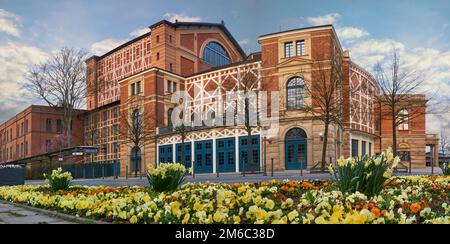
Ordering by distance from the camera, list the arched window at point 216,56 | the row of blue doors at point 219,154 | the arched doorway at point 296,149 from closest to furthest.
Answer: the arched doorway at point 296,149 → the row of blue doors at point 219,154 → the arched window at point 216,56

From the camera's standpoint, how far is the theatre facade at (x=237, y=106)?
32.3m

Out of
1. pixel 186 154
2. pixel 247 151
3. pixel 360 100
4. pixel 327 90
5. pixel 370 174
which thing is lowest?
pixel 186 154

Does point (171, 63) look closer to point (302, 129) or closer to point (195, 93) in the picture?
point (195, 93)

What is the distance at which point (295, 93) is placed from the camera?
34375 mm

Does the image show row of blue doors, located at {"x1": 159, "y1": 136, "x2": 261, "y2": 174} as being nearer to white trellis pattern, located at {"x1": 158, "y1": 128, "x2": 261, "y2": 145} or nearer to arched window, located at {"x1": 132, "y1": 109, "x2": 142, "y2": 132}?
white trellis pattern, located at {"x1": 158, "y1": 128, "x2": 261, "y2": 145}

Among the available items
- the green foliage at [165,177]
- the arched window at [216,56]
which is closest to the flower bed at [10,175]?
the green foliage at [165,177]

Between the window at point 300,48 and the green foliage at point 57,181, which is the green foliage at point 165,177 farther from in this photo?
the window at point 300,48

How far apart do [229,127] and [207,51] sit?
7712 mm

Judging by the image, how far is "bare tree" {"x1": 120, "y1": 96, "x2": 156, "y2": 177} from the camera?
3725 centimetres

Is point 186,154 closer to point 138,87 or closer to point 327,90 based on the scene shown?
point 138,87

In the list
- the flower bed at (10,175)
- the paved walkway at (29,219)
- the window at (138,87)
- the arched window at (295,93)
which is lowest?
the flower bed at (10,175)

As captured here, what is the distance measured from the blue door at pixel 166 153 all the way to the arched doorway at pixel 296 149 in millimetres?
12790

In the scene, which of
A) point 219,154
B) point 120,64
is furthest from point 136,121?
point 120,64

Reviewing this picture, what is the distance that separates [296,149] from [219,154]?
766cm
